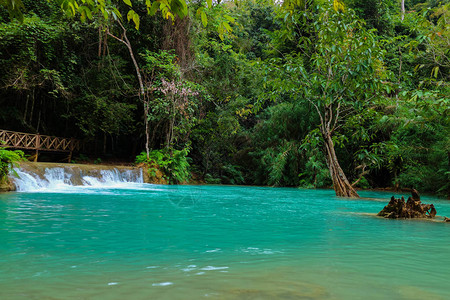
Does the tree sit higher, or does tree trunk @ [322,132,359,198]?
the tree

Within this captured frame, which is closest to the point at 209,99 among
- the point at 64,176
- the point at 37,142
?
the point at 37,142

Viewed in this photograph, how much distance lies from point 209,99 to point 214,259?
17.8 metres

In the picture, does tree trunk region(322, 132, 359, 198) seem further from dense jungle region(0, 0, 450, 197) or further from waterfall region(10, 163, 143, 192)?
waterfall region(10, 163, 143, 192)

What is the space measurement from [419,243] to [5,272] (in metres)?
4.28

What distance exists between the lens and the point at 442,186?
14820mm

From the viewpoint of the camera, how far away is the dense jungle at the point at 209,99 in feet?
45.5

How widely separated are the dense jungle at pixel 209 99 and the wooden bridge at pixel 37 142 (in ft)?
2.38

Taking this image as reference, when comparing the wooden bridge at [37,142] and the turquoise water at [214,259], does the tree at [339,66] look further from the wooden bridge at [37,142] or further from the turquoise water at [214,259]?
the wooden bridge at [37,142]

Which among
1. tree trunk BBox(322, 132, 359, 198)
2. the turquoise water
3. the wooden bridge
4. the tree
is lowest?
the turquoise water

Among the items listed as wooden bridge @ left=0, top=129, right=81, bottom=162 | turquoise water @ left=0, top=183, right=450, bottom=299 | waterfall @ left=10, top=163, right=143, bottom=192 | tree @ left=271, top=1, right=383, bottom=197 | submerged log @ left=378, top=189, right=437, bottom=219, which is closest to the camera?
turquoise water @ left=0, top=183, right=450, bottom=299

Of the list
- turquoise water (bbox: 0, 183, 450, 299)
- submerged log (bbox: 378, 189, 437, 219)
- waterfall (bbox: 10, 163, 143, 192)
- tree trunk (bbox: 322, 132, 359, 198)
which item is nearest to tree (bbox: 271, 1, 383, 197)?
tree trunk (bbox: 322, 132, 359, 198)

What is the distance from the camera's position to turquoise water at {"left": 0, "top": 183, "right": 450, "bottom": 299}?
90.4 inches

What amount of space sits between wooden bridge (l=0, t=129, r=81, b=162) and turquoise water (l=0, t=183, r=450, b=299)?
12.9 metres

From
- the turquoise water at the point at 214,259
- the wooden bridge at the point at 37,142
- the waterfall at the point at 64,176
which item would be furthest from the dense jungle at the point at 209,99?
the turquoise water at the point at 214,259
